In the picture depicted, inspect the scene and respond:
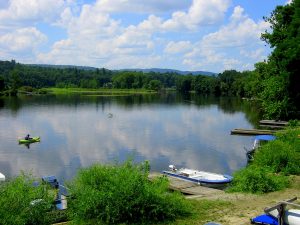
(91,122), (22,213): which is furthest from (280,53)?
(91,122)

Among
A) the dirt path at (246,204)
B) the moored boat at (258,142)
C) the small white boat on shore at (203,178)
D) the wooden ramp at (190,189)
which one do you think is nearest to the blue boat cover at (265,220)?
the dirt path at (246,204)

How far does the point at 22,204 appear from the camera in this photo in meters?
11.7

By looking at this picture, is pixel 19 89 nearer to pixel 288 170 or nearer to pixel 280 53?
pixel 280 53

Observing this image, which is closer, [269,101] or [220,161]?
[220,161]

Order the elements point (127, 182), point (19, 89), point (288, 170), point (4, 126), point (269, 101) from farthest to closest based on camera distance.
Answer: point (19, 89)
point (4, 126)
point (269, 101)
point (288, 170)
point (127, 182)

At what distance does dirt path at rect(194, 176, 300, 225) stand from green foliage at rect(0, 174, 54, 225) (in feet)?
17.7

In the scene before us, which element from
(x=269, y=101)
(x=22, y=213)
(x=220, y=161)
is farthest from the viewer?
(x=269, y=101)

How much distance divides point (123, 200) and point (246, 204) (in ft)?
16.7

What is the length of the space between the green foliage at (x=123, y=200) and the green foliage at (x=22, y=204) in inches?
40.5

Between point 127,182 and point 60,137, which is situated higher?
point 127,182

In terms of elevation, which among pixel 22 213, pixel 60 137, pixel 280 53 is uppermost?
pixel 280 53

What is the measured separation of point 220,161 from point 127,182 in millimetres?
Result: 23845

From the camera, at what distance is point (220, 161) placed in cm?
3550

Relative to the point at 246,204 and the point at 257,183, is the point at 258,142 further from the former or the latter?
the point at 246,204
